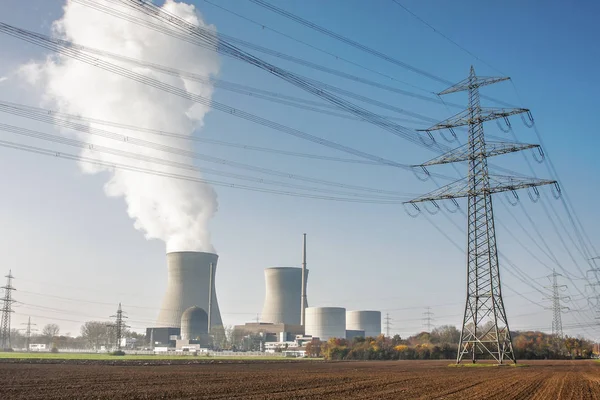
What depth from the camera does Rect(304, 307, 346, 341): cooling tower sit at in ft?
387

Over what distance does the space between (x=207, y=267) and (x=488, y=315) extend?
5952 cm

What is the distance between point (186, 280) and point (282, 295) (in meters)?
26.5

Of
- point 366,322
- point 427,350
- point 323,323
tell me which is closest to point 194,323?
point 323,323

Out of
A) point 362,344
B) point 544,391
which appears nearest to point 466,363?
point 544,391

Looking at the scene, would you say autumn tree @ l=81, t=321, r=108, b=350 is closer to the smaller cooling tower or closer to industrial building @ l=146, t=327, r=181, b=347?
industrial building @ l=146, t=327, r=181, b=347

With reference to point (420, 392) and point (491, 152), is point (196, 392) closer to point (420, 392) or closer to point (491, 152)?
point (420, 392)

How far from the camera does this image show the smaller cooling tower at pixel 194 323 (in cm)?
10056

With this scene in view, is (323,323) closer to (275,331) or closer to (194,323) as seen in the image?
(275,331)

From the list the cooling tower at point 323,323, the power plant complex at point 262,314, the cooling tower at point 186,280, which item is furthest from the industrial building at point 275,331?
the cooling tower at point 186,280

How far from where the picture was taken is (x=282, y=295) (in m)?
106

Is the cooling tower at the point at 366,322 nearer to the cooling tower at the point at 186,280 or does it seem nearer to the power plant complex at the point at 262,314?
the power plant complex at the point at 262,314

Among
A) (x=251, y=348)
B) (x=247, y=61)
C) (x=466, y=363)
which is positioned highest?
(x=247, y=61)

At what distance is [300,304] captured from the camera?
11175cm

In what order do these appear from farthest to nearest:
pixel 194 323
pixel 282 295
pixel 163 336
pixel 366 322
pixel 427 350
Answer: pixel 366 322
pixel 163 336
pixel 282 295
pixel 194 323
pixel 427 350
